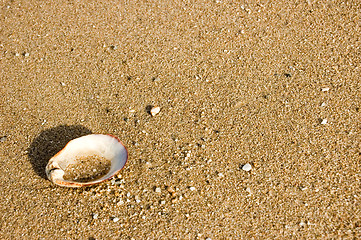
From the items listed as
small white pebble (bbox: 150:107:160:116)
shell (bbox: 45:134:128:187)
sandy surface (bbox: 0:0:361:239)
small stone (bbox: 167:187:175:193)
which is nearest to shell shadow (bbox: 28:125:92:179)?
sandy surface (bbox: 0:0:361:239)

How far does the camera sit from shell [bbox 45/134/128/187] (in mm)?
2934

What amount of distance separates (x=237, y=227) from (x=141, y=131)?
3.65ft

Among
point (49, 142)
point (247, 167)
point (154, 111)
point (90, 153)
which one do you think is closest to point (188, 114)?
point (154, 111)

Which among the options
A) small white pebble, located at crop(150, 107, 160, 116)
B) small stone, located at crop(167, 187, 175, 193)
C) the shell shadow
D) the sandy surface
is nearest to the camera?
the sandy surface

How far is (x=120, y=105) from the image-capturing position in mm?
3543

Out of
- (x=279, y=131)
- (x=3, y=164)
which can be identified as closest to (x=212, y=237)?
(x=279, y=131)

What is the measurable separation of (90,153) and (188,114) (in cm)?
85

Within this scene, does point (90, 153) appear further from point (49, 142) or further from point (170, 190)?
point (170, 190)

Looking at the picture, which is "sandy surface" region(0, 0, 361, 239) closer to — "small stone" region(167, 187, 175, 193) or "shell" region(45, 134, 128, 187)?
"small stone" region(167, 187, 175, 193)

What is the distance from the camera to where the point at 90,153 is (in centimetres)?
312

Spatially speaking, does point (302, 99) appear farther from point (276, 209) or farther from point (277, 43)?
point (276, 209)

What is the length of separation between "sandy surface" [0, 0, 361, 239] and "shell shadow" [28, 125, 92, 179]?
11mm

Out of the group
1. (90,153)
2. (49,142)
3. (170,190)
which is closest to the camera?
(170,190)

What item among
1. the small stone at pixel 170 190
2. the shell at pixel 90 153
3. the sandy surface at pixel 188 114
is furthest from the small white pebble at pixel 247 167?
the shell at pixel 90 153
